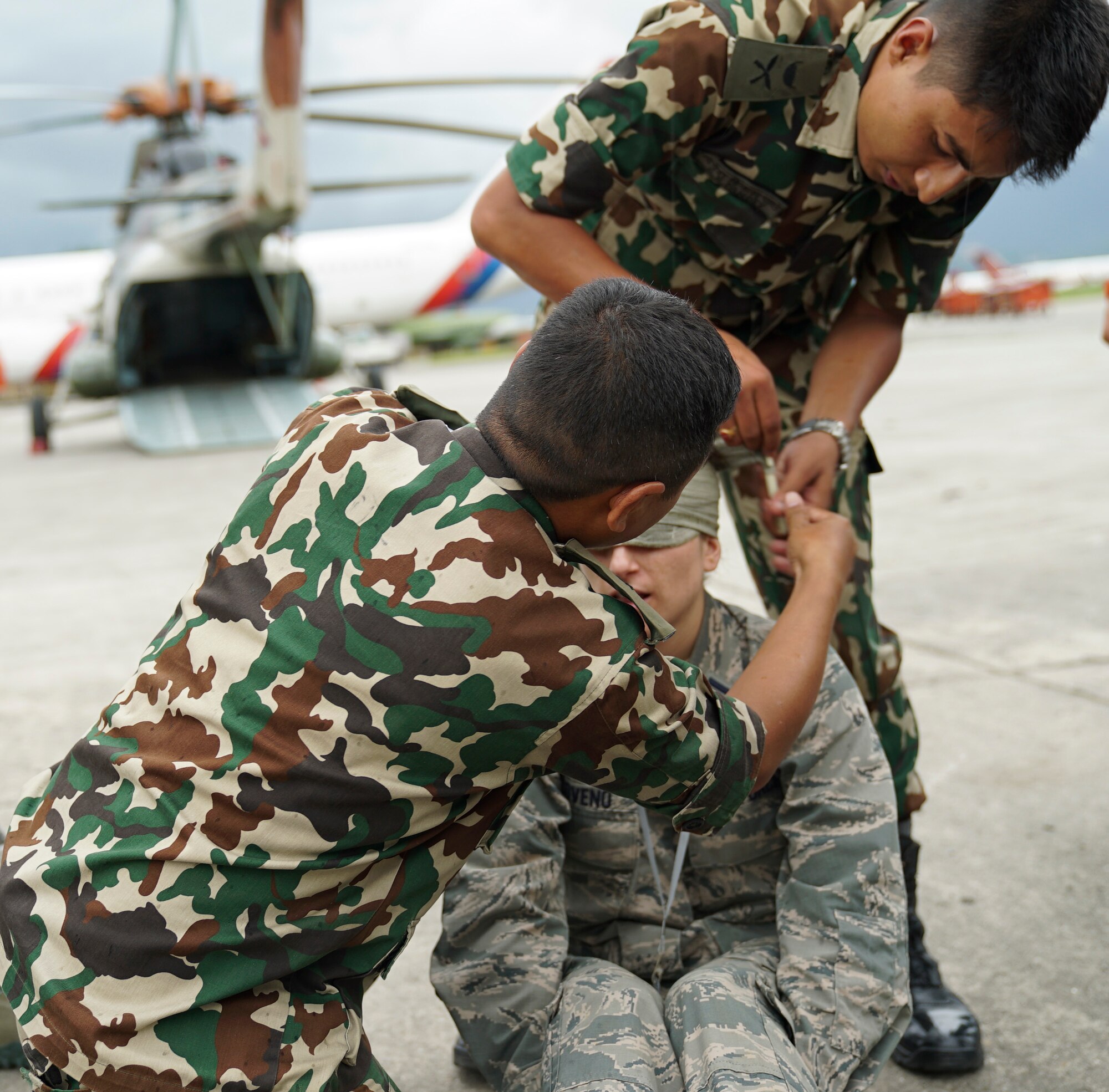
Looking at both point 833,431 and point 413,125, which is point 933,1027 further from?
point 413,125

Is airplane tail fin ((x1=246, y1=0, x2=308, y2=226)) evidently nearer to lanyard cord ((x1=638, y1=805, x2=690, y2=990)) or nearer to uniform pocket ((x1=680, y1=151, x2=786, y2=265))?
uniform pocket ((x1=680, y1=151, x2=786, y2=265))

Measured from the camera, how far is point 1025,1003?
5.94 feet

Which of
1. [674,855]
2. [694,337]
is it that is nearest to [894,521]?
[674,855]

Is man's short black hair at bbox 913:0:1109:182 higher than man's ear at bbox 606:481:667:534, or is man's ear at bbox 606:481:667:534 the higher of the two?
man's short black hair at bbox 913:0:1109:182

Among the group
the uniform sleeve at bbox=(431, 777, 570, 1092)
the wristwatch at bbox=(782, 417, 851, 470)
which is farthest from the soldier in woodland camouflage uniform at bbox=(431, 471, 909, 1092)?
the wristwatch at bbox=(782, 417, 851, 470)

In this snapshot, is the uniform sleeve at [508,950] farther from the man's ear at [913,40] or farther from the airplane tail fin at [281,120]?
the airplane tail fin at [281,120]

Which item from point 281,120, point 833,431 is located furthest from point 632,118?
point 281,120

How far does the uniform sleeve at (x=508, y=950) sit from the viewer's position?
1402 mm

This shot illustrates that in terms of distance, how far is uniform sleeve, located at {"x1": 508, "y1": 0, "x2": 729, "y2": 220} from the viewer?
1556mm

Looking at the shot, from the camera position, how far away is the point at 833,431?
69.2 inches

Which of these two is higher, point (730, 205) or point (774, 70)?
point (774, 70)

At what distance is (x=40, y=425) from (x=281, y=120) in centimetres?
386

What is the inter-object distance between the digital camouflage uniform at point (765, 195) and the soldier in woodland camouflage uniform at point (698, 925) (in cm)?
41

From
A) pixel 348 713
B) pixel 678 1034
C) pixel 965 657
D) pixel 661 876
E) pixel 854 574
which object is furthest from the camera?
pixel 965 657
